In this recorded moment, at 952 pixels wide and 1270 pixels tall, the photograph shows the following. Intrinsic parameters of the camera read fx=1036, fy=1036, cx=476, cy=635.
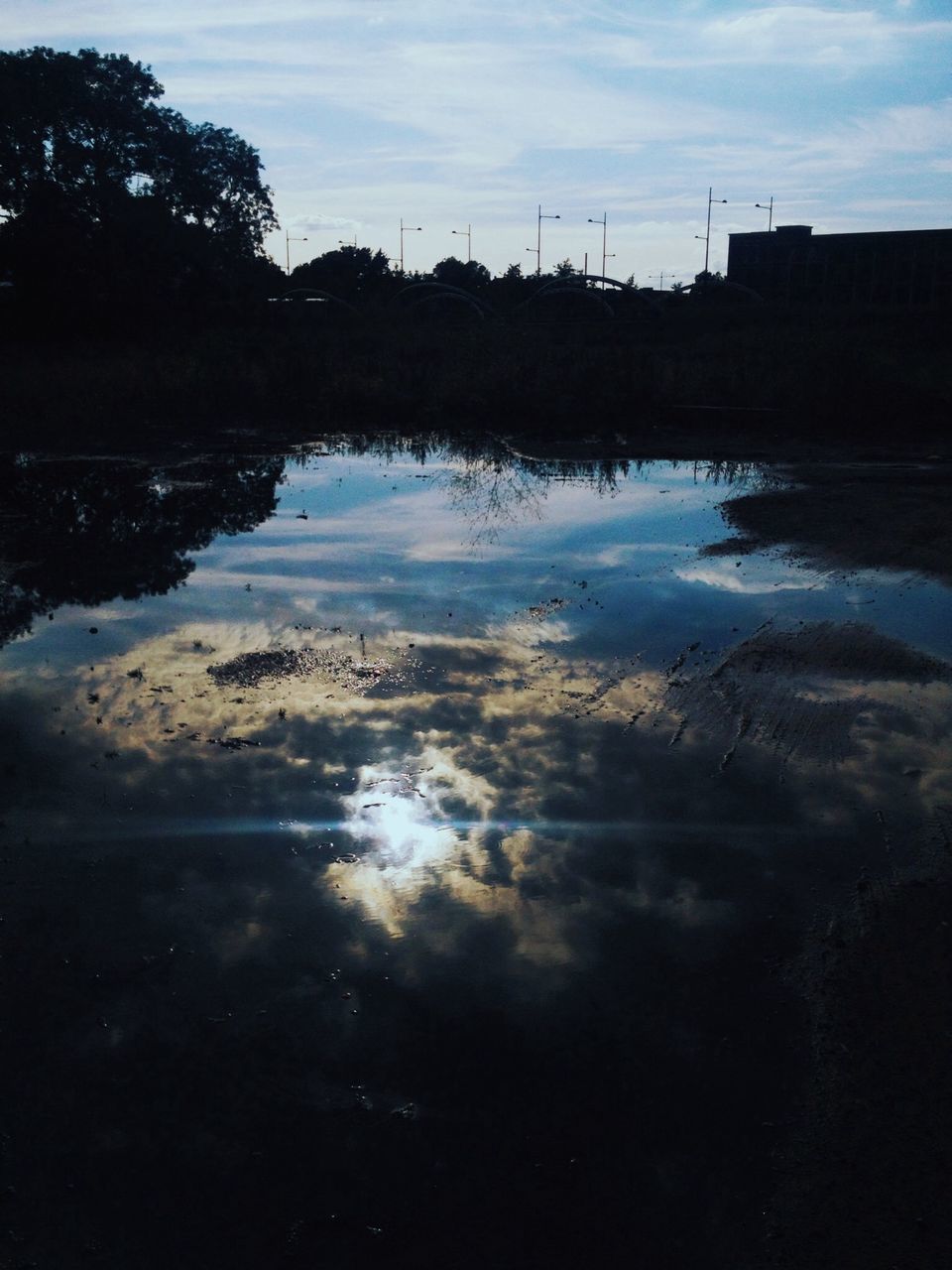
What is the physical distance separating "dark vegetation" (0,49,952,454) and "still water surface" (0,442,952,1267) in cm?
1276

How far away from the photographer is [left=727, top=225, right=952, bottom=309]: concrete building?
5216 centimetres

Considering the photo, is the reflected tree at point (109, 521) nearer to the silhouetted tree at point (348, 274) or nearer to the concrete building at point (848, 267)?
the concrete building at point (848, 267)

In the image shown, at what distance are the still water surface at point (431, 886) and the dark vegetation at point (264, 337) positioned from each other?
12.8m

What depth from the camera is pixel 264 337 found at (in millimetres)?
36312

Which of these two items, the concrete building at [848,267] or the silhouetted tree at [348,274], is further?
the silhouetted tree at [348,274]

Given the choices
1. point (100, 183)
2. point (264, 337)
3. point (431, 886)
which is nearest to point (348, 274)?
point (100, 183)

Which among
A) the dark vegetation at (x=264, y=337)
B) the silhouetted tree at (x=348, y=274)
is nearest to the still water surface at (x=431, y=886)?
the dark vegetation at (x=264, y=337)

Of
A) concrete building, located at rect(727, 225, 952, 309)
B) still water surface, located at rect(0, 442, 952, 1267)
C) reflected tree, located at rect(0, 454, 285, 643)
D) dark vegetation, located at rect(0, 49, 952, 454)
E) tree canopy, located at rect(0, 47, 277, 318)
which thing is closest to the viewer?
still water surface, located at rect(0, 442, 952, 1267)

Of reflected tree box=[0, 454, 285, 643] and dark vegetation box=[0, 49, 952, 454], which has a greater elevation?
dark vegetation box=[0, 49, 952, 454]

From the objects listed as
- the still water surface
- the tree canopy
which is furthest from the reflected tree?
the tree canopy

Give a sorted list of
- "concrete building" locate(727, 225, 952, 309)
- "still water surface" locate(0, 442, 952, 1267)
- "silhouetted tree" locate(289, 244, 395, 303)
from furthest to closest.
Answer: "silhouetted tree" locate(289, 244, 395, 303)
"concrete building" locate(727, 225, 952, 309)
"still water surface" locate(0, 442, 952, 1267)

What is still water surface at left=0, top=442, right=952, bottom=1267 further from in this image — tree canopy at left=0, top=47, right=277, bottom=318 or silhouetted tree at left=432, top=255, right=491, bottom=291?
silhouetted tree at left=432, top=255, right=491, bottom=291

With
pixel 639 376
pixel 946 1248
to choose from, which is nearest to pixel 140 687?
pixel 946 1248

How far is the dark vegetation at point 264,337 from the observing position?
23.7m
